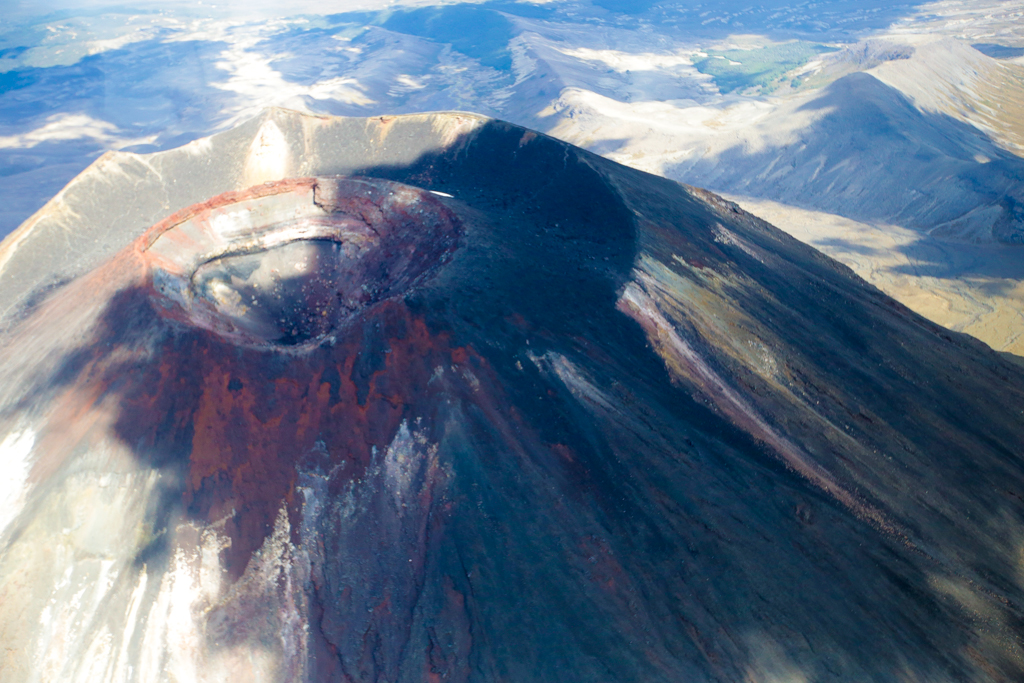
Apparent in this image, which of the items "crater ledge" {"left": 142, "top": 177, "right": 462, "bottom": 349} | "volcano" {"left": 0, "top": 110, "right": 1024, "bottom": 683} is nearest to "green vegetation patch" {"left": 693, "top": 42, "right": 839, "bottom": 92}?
"volcano" {"left": 0, "top": 110, "right": 1024, "bottom": 683}

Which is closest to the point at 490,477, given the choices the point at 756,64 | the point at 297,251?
the point at 297,251

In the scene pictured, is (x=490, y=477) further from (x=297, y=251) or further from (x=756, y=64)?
(x=756, y=64)

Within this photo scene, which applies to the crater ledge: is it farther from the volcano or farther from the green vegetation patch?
the green vegetation patch

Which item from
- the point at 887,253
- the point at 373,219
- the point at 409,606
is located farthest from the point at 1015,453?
the point at 887,253

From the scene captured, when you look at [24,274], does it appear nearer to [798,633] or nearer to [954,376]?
[798,633]

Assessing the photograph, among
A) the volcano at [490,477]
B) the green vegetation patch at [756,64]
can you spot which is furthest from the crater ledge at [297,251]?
the green vegetation patch at [756,64]
